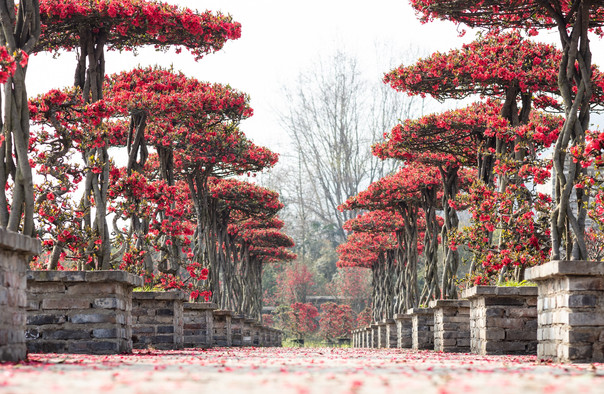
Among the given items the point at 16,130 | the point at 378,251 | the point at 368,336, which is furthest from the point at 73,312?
the point at 368,336

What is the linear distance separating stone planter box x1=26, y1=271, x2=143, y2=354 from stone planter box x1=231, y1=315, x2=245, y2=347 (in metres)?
10.9

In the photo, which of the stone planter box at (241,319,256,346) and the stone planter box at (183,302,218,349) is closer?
the stone planter box at (183,302,218,349)

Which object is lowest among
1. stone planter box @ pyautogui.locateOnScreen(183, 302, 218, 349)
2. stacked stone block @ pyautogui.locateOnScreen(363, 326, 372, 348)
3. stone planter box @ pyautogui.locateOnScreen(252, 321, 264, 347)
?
stacked stone block @ pyautogui.locateOnScreen(363, 326, 372, 348)

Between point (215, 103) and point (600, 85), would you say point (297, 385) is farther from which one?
point (215, 103)

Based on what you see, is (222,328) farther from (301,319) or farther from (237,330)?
(301,319)

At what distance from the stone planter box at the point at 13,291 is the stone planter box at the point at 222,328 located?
1084 centimetres

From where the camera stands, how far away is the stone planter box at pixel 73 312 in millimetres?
8656

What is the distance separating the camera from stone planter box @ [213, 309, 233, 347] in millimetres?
17359

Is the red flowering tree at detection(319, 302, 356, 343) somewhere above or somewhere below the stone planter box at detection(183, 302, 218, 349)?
below

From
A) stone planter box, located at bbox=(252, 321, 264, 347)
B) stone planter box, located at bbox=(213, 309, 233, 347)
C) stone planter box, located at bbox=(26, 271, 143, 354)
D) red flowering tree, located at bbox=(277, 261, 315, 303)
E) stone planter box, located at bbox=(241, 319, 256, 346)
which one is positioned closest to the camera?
stone planter box, located at bbox=(26, 271, 143, 354)

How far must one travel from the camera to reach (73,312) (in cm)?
873

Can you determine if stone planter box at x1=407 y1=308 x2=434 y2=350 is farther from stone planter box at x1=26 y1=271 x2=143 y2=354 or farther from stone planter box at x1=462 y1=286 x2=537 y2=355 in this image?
stone planter box at x1=26 y1=271 x2=143 y2=354

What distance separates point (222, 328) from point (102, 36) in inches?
341

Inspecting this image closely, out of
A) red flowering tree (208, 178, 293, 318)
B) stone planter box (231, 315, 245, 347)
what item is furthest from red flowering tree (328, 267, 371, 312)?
stone planter box (231, 315, 245, 347)
